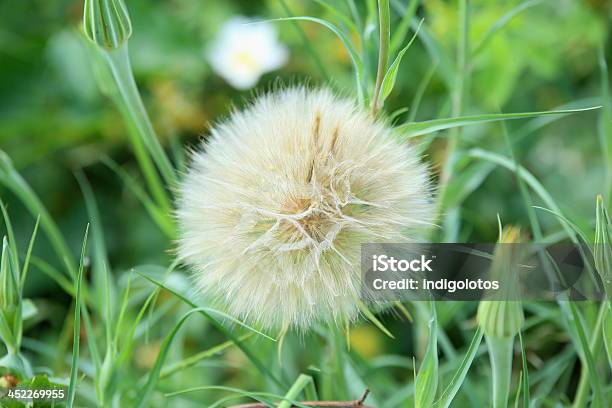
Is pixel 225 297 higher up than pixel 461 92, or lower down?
lower down

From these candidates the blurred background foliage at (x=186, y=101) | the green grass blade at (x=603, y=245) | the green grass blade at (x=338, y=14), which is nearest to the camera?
the green grass blade at (x=603, y=245)

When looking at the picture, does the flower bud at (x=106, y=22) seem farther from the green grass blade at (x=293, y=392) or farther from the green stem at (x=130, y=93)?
the green grass blade at (x=293, y=392)

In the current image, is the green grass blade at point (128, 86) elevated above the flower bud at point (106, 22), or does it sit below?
below

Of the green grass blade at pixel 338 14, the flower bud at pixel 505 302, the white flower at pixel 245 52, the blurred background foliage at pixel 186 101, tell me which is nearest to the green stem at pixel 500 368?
the flower bud at pixel 505 302

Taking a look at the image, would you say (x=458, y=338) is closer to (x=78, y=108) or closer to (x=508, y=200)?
(x=508, y=200)

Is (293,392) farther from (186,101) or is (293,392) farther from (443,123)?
(186,101)

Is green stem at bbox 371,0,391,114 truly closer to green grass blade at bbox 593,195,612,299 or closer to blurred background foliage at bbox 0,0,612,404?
green grass blade at bbox 593,195,612,299

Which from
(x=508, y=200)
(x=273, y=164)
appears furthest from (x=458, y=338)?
(x=273, y=164)
